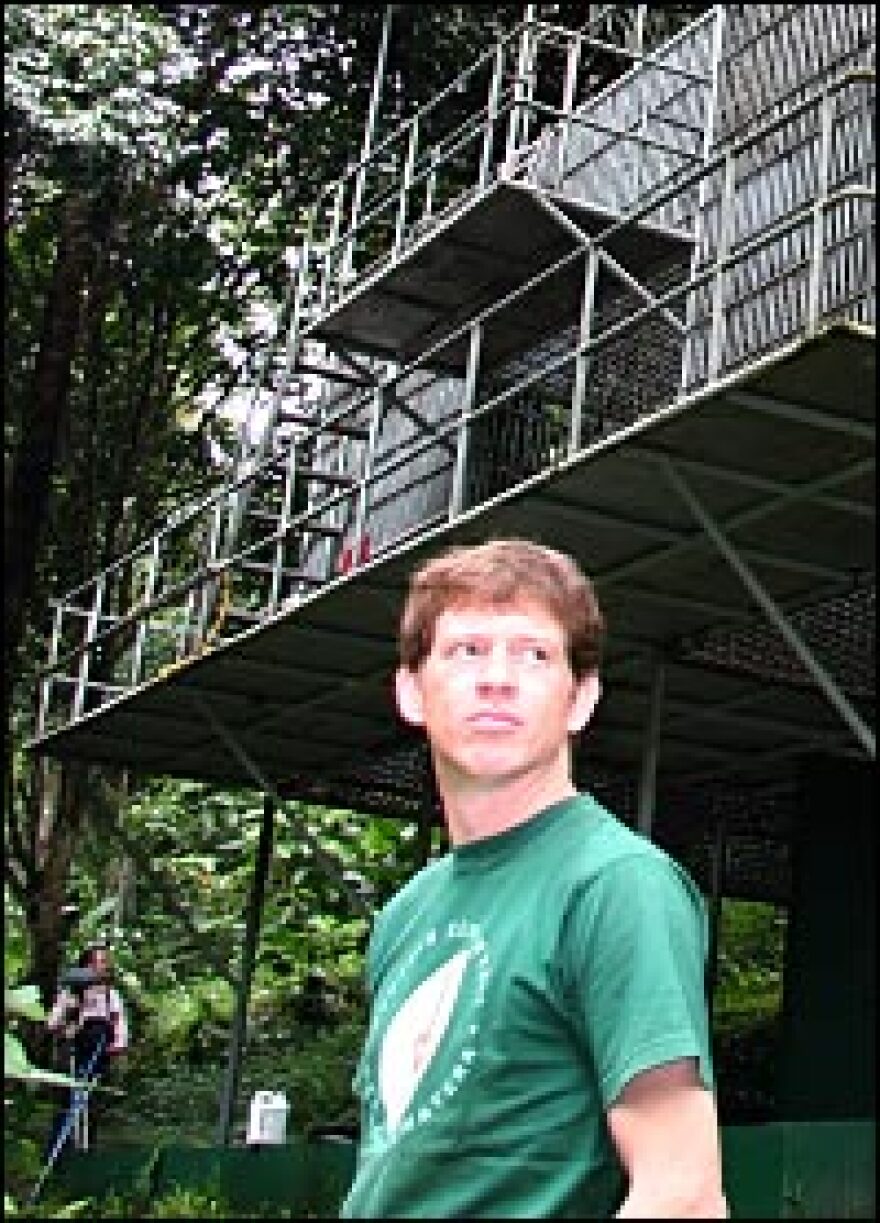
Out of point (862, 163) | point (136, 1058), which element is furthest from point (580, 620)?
point (136, 1058)

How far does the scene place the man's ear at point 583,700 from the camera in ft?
6.88

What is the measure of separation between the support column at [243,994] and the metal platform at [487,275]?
4.13 m

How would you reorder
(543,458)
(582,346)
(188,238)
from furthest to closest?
(188,238) → (543,458) → (582,346)

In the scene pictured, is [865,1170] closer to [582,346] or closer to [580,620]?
[582,346]

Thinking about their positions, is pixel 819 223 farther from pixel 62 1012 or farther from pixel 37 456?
pixel 62 1012

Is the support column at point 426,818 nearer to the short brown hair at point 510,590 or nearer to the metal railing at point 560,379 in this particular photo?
the metal railing at point 560,379

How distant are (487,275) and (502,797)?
1433 cm

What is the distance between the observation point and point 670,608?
12.1m

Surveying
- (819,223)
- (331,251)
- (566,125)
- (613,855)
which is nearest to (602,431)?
(566,125)

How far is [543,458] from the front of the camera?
49.9ft

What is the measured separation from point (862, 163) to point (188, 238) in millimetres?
9798

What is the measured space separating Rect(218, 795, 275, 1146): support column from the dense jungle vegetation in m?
0.48

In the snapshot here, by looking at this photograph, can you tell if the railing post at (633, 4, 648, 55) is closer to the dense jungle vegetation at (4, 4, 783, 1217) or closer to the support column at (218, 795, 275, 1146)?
the dense jungle vegetation at (4, 4, 783, 1217)

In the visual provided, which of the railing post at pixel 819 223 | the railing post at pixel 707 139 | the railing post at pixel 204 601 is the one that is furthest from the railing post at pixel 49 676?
the railing post at pixel 819 223
